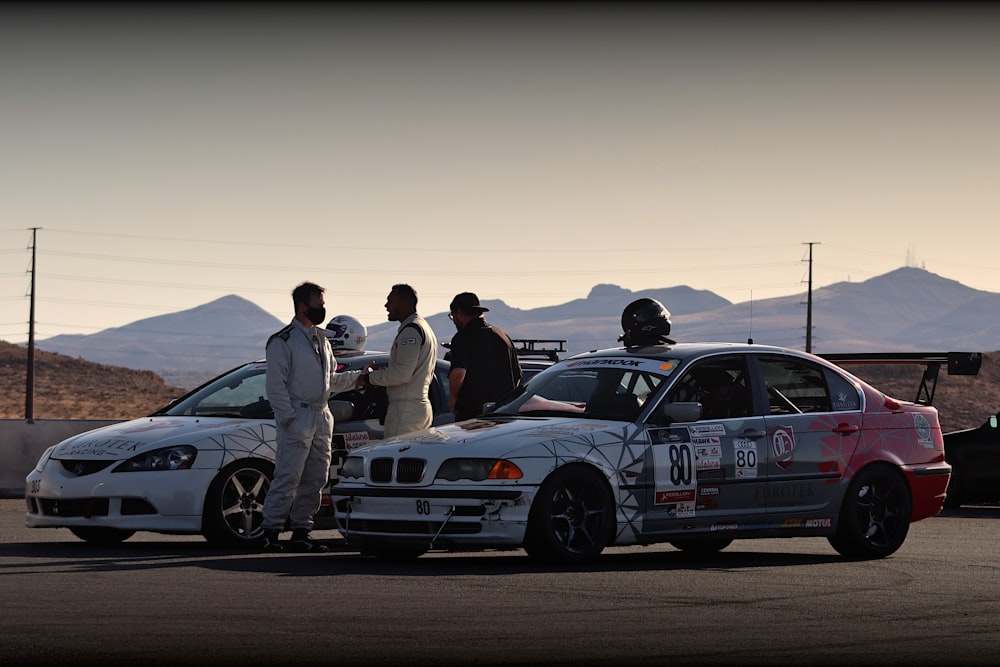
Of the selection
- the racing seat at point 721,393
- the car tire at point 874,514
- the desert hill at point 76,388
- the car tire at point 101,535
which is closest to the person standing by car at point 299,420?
the car tire at point 101,535

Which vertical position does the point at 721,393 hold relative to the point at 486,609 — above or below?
above

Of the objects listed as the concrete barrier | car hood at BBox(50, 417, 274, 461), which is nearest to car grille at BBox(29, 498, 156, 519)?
car hood at BBox(50, 417, 274, 461)

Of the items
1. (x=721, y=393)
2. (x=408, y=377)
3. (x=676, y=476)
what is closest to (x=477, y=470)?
(x=676, y=476)

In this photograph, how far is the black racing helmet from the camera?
13195 mm

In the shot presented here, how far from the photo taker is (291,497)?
12.3 metres

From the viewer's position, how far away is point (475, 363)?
13.5 metres

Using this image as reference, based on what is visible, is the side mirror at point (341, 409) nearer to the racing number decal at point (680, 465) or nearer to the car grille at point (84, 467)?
the car grille at point (84, 467)

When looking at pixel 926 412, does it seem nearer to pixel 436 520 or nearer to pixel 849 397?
pixel 849 397

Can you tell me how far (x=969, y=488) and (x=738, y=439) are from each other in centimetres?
949

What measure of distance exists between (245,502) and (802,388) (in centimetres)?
423

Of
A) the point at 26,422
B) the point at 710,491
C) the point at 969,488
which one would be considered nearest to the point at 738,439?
the point at 710,491

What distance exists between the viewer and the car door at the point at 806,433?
482 inches

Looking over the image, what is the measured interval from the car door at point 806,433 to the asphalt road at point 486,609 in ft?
1.56

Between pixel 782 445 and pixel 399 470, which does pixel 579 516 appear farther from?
pixel 782 445
